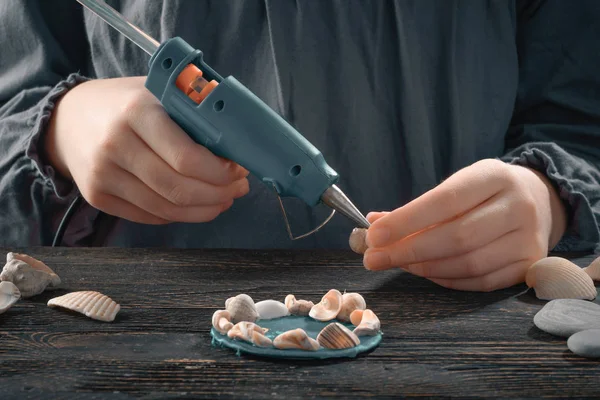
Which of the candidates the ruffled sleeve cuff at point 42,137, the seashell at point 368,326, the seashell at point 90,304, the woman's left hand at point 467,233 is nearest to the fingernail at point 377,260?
the woman's left hand at point 467,233

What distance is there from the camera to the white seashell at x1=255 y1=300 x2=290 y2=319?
0.52m

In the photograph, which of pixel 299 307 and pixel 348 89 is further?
pixel 348 89

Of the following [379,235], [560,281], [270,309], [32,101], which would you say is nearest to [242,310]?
[270,309]

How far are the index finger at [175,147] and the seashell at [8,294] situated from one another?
16cm

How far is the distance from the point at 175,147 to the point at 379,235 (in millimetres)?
188

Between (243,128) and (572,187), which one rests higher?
(243,128)

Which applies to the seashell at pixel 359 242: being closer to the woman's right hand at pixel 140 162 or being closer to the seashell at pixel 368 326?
the woman's right hand at pixel 140 162

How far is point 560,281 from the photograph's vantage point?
1.86ft

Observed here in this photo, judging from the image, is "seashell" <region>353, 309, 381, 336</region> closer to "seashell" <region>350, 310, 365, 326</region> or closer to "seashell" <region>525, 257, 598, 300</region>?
"seashell" <region>350, 310, 365, 326</region>

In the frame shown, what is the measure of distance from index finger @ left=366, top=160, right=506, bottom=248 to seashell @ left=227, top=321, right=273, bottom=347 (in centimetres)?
16

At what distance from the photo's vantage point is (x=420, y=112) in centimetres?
83

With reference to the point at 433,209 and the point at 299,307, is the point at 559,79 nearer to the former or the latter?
the point at 433,209

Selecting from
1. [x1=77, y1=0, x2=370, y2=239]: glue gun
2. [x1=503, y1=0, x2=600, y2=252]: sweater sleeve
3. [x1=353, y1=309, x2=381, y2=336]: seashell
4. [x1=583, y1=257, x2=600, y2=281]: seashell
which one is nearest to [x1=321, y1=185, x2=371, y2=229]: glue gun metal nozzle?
[x1=77, y1=0, x2=370, y2=239]: glue gun

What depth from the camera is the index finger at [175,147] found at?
0.61m
